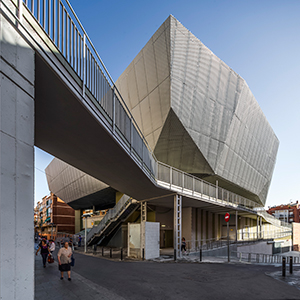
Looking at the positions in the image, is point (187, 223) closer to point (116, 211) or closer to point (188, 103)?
point (116, 211)

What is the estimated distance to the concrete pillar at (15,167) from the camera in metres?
3.76

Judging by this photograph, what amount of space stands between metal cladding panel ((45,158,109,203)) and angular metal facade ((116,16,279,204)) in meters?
11.0

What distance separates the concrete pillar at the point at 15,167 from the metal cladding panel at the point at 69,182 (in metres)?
26.0

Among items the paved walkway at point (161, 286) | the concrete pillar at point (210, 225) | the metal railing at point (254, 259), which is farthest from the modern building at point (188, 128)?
the paved walkway at point (161, 286)

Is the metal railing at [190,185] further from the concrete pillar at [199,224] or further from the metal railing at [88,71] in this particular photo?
the concrete pillar at [199,224]

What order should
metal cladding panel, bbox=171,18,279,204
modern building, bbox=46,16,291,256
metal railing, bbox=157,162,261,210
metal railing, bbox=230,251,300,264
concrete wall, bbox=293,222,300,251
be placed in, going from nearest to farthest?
1. metal railing, bbox=157,162,261,210
2. metal railing, bbox=230,251,300,264
3. modern building, bbox=46,16,291,256
4. metal cladding panel, bbox=171,18,279,204
5. concrete wall, bbox=293,222,300,251

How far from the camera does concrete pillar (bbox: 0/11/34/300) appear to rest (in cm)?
376

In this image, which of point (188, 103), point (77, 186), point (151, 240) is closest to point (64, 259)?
point (151, 240)

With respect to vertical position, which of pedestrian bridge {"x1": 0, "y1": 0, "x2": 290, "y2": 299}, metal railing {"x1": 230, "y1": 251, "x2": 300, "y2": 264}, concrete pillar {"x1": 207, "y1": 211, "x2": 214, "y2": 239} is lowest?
metal railing {"x1": 230, "y1": 251, "x2": 300, "y2": 264}

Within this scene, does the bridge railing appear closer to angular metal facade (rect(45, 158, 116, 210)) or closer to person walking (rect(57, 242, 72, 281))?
person walking (rect(57, 242, 72, 281))

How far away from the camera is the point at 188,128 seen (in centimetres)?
2275

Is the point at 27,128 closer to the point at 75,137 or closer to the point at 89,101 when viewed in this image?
the point at 89,101

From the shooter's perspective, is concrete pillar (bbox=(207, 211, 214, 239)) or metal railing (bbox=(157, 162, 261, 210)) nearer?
metal railing (bbox=(157, 162, 261, 210))

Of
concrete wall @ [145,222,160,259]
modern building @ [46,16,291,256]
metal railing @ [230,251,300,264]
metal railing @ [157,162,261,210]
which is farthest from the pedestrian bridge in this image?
metal railing @ [230,251,300,264]
